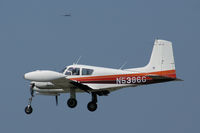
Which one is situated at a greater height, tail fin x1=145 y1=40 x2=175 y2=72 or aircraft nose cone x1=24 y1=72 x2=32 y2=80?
tail fin x1=145 y1=40 x2=175 y2=72

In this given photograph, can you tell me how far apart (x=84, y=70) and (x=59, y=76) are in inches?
98.5

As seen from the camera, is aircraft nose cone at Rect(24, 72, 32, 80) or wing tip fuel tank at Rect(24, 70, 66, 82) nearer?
wing tip fuel tank at Rect(24, 70, 66, 82)

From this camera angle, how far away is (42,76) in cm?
4428

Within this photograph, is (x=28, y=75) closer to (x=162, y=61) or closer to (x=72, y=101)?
(x=72, y=101)

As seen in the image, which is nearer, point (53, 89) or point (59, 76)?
point (59, 76)

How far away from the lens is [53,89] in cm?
4753

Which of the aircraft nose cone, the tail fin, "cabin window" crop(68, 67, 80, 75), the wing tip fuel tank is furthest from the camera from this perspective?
"cabin window" crop(68, 67, 80, 75)

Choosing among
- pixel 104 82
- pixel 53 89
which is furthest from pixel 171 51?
pixel 53 89

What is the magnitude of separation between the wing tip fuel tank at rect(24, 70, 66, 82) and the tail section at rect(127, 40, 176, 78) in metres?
5.58

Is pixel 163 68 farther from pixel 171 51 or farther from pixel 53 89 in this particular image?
pixel 53 89

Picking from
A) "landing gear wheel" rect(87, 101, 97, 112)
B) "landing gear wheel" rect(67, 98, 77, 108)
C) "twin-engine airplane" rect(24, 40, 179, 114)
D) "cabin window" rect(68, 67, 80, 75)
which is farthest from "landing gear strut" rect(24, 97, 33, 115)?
"landing gear wheel" rect(87, 101, 97, 112)

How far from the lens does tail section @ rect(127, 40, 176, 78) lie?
151 feet

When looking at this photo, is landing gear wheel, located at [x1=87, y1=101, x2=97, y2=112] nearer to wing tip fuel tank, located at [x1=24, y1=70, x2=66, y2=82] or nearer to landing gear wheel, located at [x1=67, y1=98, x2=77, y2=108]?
landing gear wheel, located at [x1=67, y1=98, x2=77, y2=108]

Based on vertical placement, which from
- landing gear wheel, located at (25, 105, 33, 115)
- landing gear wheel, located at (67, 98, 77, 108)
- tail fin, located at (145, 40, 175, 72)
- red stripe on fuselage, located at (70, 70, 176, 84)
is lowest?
landing gear wheel, located at (25, 105, 33, 115)
